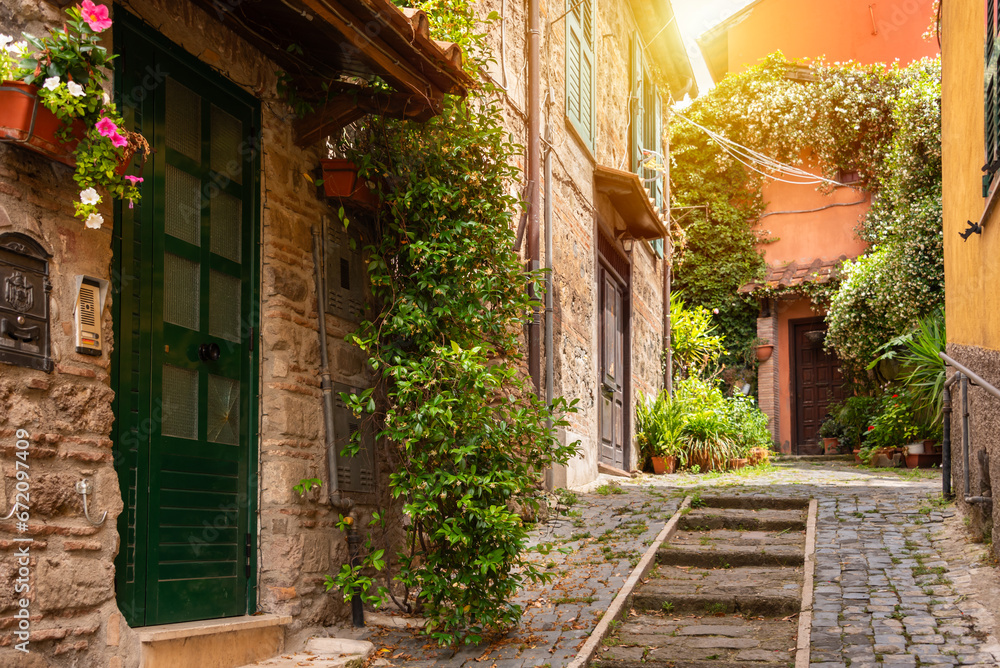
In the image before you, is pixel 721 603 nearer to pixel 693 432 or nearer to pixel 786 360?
pixel 693 432

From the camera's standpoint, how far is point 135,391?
13.1ft

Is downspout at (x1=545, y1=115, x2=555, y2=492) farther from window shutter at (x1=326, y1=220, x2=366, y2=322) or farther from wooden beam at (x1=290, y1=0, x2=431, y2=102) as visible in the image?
wooden beam at (x1=290, y1=0, x2=431, y2=102)

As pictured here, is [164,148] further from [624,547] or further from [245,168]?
[624,547]

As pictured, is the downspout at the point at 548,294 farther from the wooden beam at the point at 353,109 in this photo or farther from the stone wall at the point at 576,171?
the wooden beam at the point at 353,109

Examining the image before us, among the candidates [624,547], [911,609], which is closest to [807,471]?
[624,547]

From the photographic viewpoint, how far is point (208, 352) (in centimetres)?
443

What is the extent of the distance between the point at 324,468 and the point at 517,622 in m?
1.37

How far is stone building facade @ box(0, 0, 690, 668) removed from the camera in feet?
11.1

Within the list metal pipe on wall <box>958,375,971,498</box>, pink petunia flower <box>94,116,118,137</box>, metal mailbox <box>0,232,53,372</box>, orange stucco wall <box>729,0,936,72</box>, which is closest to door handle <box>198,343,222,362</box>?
metal mailbox <box>0,232,53,372</box>

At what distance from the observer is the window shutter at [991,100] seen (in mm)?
5516

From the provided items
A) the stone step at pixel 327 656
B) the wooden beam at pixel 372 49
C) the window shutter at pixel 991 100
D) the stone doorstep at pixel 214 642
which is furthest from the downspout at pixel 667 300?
the stone doorstep at pixel 214 642

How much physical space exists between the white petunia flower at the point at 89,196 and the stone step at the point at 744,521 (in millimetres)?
5526

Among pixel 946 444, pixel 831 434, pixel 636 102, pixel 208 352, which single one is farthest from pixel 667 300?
pixel 208 352

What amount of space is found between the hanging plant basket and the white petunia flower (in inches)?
7.2
